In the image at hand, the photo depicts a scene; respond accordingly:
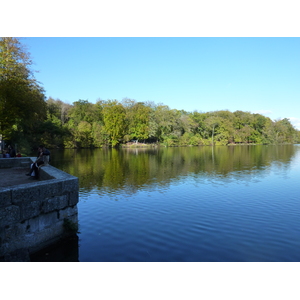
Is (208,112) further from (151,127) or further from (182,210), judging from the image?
(182,210)

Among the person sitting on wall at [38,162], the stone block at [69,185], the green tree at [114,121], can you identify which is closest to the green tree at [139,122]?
the green tree at [114,121]

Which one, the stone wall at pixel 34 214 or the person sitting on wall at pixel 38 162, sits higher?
the person sitting on wall at pixel 38 162

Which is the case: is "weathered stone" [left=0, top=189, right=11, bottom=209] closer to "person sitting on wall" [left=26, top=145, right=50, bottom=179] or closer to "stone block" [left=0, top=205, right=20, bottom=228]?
"stone block" [left=0, top=205, right=20, bottom=228]

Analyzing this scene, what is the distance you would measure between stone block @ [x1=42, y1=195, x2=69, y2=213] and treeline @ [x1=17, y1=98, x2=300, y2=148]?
180 ft

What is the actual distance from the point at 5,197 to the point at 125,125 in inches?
2909

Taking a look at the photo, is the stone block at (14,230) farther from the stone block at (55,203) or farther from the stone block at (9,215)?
the stone block at (55,203)

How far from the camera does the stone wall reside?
6273 millimetres

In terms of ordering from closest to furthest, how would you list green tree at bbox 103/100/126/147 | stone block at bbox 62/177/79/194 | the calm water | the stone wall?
the stone wall → the calm water → stone block at bbox 62/177/79/194 → green tree at bbox 103/100/126/147

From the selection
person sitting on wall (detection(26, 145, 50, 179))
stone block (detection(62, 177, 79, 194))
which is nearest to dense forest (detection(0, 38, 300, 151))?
person sitting on wall (detection(26, 145, 50, 179))

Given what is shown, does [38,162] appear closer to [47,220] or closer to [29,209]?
[47,220]

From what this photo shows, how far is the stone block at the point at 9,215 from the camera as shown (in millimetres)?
6157

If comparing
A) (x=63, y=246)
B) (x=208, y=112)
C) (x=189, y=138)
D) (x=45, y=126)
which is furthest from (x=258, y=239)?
(x=208, y=112)

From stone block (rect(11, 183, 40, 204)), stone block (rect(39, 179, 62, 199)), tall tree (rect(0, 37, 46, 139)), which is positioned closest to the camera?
stone block (rect(11, 183, 40, 204))

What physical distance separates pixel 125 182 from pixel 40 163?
800 centimetres
